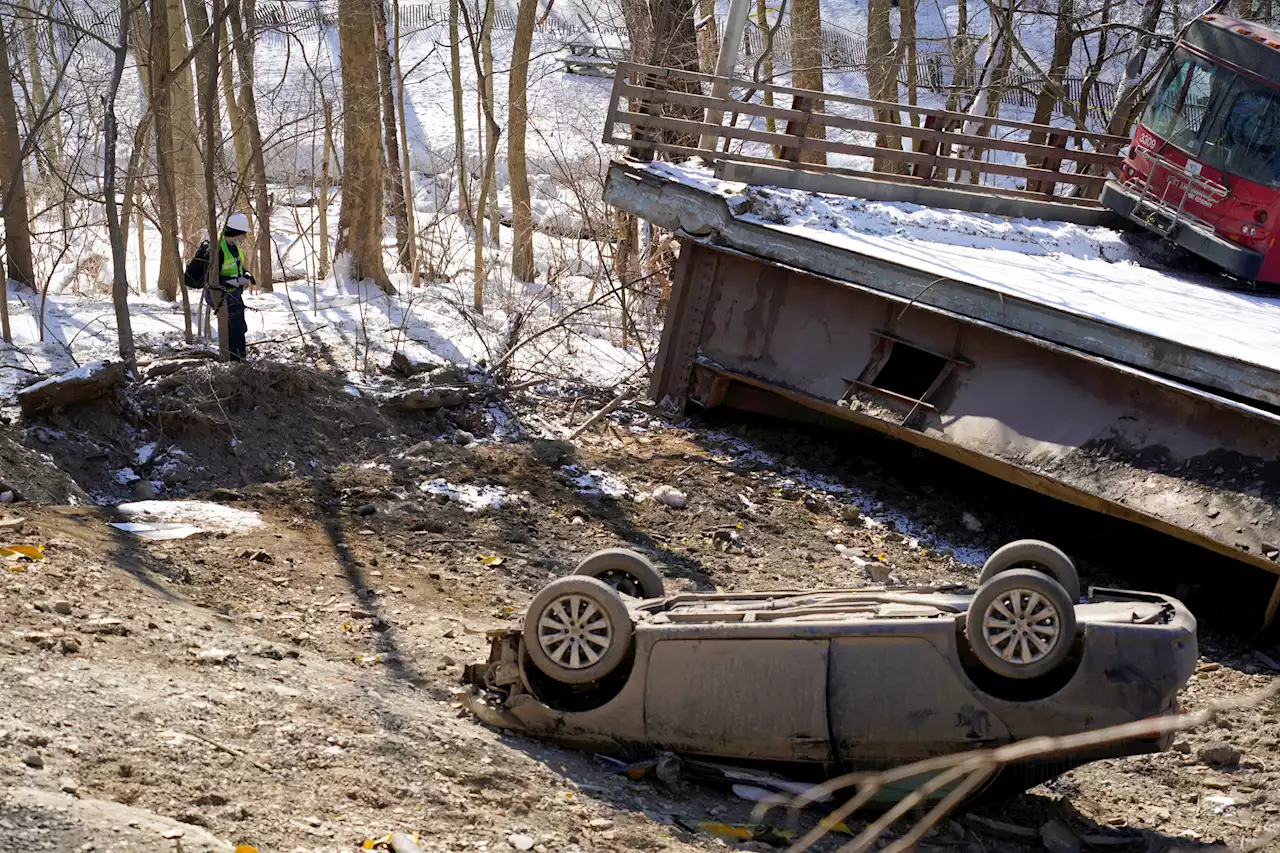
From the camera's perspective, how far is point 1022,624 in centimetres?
537

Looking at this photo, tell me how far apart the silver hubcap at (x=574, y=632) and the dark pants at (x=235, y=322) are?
7.34m

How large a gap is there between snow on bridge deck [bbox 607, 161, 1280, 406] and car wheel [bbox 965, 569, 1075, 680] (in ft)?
13.5

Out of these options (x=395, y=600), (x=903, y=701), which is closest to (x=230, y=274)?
(x=395, y=600)

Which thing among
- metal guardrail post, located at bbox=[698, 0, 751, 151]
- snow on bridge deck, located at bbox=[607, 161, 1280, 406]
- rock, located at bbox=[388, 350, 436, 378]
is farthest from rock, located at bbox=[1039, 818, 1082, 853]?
metal guardrail post, located at bbox=[698, 0, 751, 151]

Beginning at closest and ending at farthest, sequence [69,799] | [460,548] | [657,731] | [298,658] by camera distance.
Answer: [69,799] → [657,731] → [298,658] → [460,548]

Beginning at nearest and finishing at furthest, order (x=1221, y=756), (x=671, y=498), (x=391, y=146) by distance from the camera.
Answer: (x=1221, y=756)
(x=671, y=498)
(x=391, y=146)

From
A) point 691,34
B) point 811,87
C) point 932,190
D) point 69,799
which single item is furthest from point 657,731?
point 811,87

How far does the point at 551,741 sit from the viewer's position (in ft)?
19.2

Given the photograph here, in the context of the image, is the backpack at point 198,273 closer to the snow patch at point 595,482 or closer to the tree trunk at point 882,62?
the snow patch at point 595,482

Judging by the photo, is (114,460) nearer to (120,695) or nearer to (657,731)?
(120,695)

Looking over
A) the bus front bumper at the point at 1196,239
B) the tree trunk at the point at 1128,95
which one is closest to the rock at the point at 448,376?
the bus front bumper at the point at 1196,239

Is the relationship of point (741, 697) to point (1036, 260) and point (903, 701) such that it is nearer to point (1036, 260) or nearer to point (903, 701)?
point (903, 701)

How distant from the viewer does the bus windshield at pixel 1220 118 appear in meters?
13.8

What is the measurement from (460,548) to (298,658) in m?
2.88
